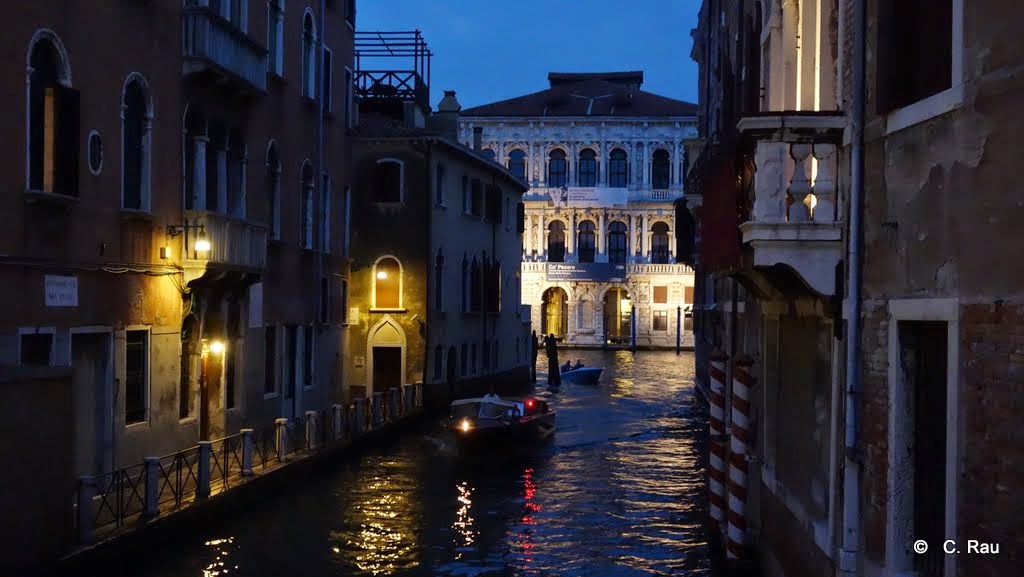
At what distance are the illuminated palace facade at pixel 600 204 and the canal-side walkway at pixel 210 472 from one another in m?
42.1

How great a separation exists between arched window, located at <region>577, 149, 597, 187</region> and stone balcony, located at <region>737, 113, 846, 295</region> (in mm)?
59342

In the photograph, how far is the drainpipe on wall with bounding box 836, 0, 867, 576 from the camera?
700 centimetres

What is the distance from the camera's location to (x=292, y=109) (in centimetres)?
2061

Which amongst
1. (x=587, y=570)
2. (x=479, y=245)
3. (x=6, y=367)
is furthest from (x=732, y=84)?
(x=479, y=245)

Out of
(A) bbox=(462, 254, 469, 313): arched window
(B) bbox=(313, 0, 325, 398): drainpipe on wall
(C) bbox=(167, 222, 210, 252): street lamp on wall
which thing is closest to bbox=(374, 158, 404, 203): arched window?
(A) bbox=(462, 254, 469, 313): arched window

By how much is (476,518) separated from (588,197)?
50690 millimetres

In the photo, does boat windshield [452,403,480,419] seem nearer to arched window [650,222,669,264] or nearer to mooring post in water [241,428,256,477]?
mooring post in water [241,428,256,477]

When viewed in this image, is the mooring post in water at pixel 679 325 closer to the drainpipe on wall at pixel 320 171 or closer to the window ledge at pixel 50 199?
the drainpipe on wall at pixel 320 171

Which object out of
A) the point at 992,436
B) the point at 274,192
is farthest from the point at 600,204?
the point at 992,436

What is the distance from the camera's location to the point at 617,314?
68.9 metres

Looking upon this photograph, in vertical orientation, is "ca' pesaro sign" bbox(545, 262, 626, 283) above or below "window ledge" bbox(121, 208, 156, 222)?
above

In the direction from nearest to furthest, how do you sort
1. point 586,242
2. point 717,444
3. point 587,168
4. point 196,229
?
1. point 717,444
2. point 196,229
3. point 587,168
4. point 586,242

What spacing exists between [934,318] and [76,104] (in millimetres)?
9902

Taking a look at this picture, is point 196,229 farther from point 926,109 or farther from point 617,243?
point 617,243
